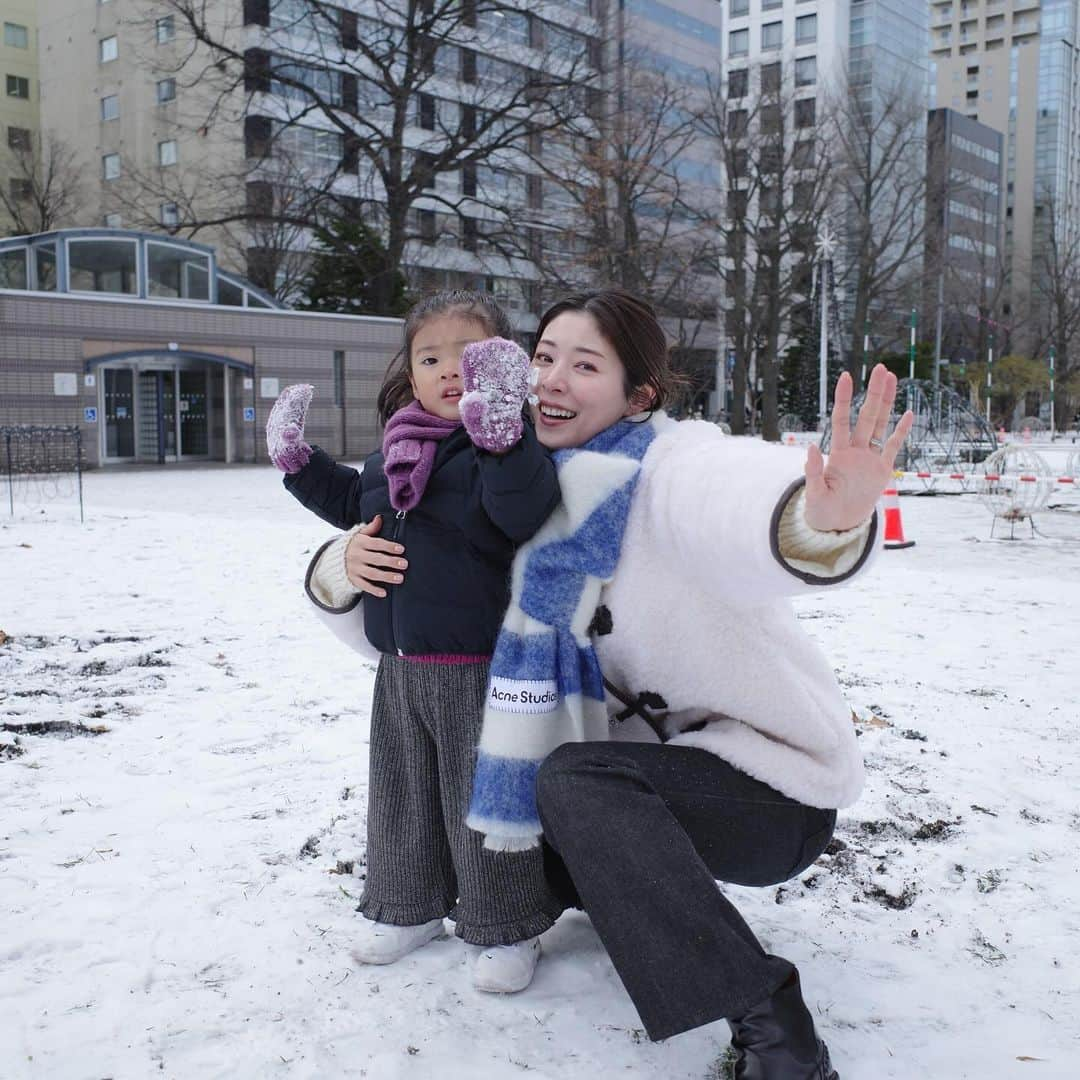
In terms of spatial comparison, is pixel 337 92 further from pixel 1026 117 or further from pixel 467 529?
pixel 1026 117

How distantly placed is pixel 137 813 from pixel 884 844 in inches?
97.6

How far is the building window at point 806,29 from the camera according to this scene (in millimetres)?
73375

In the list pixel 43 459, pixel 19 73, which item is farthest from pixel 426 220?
pixel 43 459

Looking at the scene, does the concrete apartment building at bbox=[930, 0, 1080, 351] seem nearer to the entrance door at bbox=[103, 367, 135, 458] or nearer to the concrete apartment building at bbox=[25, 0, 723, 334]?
the concrete apartment building at bbox=[25, 0, 723, 334]

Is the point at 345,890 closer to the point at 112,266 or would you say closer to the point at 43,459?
the point at 43,459

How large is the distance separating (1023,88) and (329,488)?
11391 cm

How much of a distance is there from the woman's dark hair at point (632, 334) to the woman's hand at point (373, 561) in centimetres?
61

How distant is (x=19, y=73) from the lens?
179ft

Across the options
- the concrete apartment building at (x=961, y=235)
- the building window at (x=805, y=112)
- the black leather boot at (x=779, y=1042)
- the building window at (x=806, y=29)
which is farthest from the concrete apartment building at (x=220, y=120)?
the black leather boot at (x=779, y=1042)

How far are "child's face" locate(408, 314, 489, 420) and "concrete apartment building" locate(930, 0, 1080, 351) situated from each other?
99024 millimetres

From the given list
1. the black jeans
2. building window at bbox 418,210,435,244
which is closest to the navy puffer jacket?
the black jeans

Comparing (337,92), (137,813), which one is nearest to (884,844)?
(137,813)

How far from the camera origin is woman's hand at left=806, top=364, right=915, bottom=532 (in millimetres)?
1868

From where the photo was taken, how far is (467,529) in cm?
243
